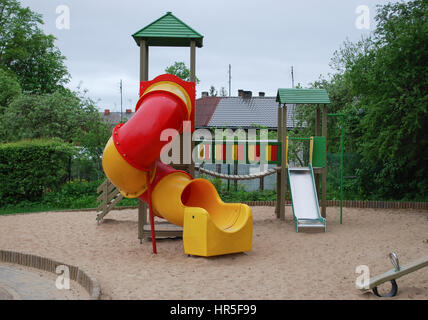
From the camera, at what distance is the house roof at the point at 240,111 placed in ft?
98.3

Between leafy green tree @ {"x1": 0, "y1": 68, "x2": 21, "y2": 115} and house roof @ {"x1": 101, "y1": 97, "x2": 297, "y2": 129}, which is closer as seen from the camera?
leafy green tree @ {"x1": 0, "y1": 68, "x2": 21, "y2": 115}

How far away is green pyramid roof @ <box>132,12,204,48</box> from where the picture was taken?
8.66 m

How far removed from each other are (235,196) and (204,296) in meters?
9.41

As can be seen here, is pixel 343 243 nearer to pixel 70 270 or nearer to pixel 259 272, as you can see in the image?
pixel 259 272

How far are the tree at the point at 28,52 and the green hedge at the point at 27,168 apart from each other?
17493 mm

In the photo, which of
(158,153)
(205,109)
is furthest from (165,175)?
(205,109)

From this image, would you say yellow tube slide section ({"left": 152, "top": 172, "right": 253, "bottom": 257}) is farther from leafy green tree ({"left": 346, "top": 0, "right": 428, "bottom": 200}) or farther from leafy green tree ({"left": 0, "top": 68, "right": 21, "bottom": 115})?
leafy green tree ({"left": 0, "top": 68, "right": 21, "bottom": 115})

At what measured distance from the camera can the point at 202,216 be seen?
7.07 meters

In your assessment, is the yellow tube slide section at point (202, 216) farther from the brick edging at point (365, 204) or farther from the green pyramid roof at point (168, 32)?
the brick edging at point (365, 204)

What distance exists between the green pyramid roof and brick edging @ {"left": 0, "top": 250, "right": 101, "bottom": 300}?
4.63 meters

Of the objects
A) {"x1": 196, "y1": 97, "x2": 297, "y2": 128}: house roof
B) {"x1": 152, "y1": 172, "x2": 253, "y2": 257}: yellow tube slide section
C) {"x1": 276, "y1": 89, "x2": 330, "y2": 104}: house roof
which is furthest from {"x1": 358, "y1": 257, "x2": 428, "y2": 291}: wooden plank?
{"x1": 196, "y1": 97, "x2": 297, "y2": 128}: house roof

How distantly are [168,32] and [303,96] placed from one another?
13.3 feet

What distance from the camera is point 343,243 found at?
8.58 m

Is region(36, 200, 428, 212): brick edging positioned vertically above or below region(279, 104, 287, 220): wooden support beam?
below
